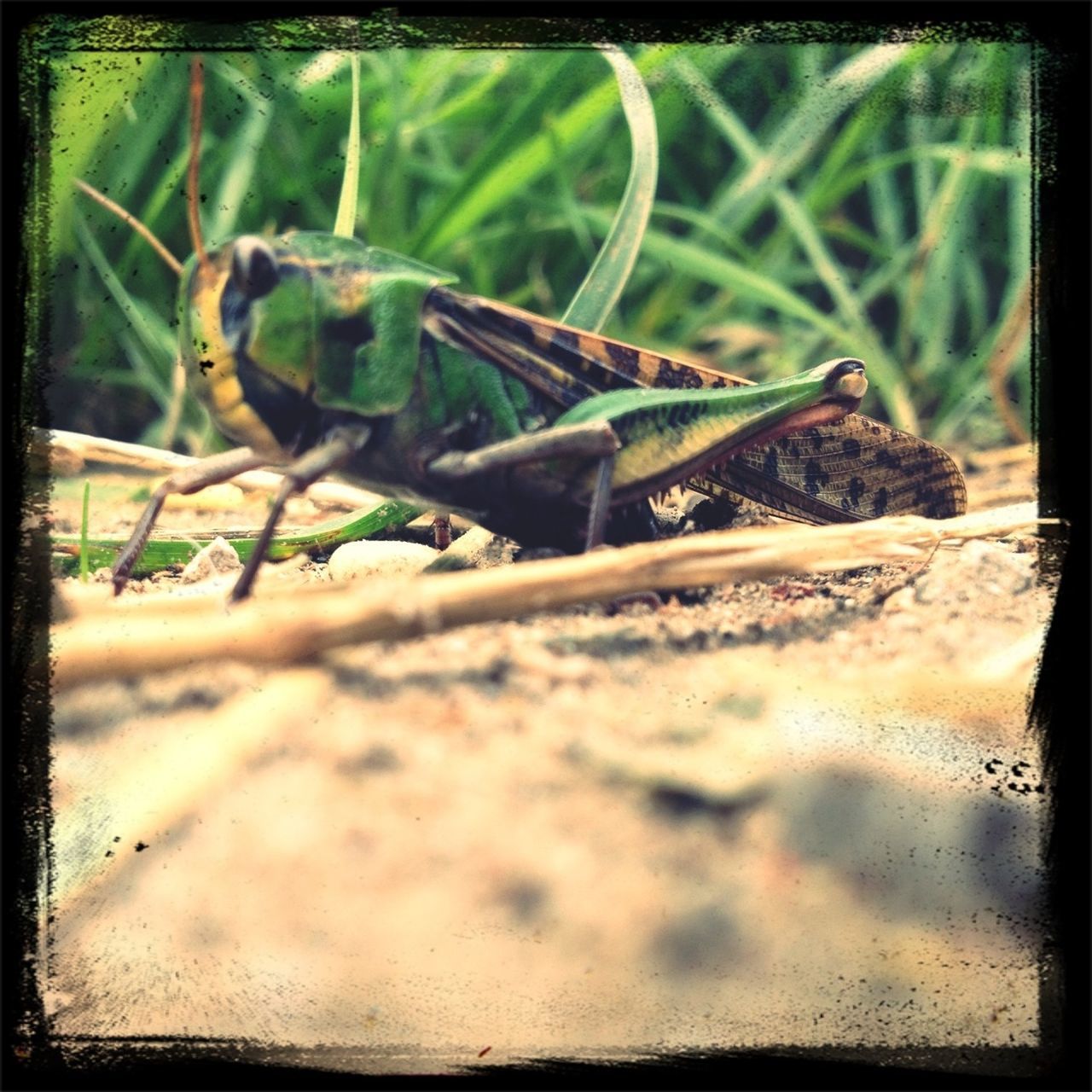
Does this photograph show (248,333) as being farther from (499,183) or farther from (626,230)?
(499,183)

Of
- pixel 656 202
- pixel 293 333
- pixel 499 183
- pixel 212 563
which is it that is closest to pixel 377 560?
pixel 212 563

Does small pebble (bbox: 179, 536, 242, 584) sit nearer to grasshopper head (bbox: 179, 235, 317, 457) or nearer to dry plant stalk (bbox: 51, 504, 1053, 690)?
dry plant stalk (bbox: 51, 504, 1053, 690)

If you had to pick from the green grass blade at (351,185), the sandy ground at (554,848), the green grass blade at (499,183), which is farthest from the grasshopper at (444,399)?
the green grass blade at (499,183)

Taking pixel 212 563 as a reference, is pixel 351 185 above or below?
above

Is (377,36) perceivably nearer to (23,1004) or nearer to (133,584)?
(133,584)

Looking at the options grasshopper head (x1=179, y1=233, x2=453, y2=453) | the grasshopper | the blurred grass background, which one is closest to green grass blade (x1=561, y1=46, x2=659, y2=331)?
the blurred grass background

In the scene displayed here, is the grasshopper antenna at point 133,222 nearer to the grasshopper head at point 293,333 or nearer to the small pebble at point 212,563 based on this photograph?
the grasshopper head at point 293,333
